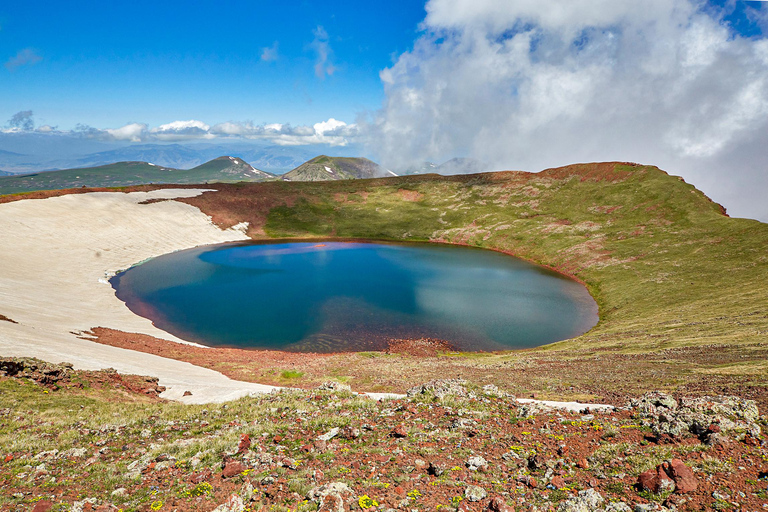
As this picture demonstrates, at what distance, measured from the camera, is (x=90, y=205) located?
101 meters

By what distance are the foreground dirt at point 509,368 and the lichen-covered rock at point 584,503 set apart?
10754 mm

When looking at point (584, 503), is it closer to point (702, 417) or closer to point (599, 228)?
point (702, 417)

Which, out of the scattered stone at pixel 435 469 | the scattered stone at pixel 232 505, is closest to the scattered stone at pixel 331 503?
the scattered stone at pixel 232 505

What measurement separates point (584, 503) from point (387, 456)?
21.5 ft

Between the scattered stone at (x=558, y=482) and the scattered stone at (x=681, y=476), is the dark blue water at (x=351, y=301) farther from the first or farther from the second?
the scattered stone at (x=681, y=476)

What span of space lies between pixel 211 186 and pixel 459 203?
108 meters

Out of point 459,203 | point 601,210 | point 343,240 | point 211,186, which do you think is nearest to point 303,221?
point 343,240

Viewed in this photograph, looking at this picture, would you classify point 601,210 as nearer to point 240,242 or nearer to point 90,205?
point 240,242

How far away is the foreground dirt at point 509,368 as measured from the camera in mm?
20062

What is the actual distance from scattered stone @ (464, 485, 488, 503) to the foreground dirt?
1226 centimetres

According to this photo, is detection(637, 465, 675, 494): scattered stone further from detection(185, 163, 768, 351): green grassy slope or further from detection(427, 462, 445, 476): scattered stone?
detection(185, 163, 768, 351): green grassy slope

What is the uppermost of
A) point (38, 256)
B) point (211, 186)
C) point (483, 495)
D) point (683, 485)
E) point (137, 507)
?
point (211, 186)

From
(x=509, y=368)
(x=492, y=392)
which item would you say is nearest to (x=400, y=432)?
(x=492, y=392)

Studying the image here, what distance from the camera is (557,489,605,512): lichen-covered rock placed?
30.1 feet
